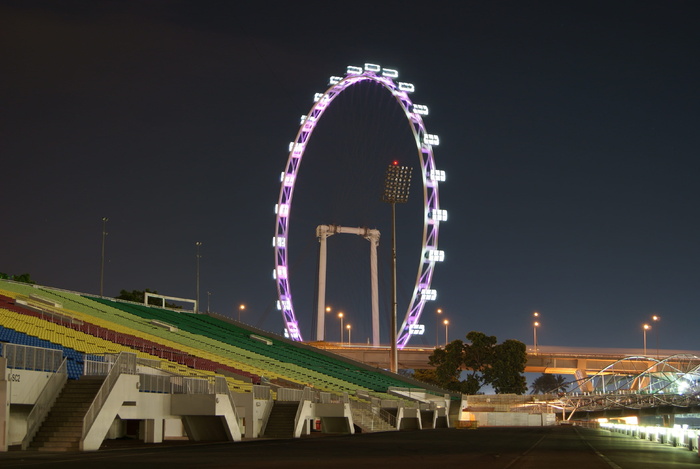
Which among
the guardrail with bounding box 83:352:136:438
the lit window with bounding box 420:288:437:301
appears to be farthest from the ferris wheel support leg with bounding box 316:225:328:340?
the guardrail with bounding box 83:352:136:438

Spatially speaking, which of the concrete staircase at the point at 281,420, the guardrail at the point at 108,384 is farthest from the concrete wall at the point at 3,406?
the concrete staircase at the point at 281,420

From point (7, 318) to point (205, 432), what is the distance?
9.30 m

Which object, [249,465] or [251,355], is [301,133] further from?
[249,465]

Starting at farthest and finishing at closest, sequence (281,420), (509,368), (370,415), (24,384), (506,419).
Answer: (509,368) < (506,419) < (370,415) < (281,420) < (24,384)

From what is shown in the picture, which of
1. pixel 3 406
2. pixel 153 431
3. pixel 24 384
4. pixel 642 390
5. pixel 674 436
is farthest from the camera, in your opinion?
pixel 642 390

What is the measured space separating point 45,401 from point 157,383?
4305mm

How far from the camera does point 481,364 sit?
319ft

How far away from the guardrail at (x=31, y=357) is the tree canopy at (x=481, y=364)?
70662mm

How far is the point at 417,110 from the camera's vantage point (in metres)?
81.1

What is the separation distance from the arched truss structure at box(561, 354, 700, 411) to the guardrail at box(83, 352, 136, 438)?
1853 inches

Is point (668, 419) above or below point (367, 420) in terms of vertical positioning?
below

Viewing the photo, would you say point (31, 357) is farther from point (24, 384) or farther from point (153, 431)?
point (153, 431)

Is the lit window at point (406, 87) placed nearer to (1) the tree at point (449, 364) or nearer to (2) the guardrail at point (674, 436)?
(1) the tree at point (449, 364)

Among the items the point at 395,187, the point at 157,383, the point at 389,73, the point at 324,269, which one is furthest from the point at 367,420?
the point at 389,73
